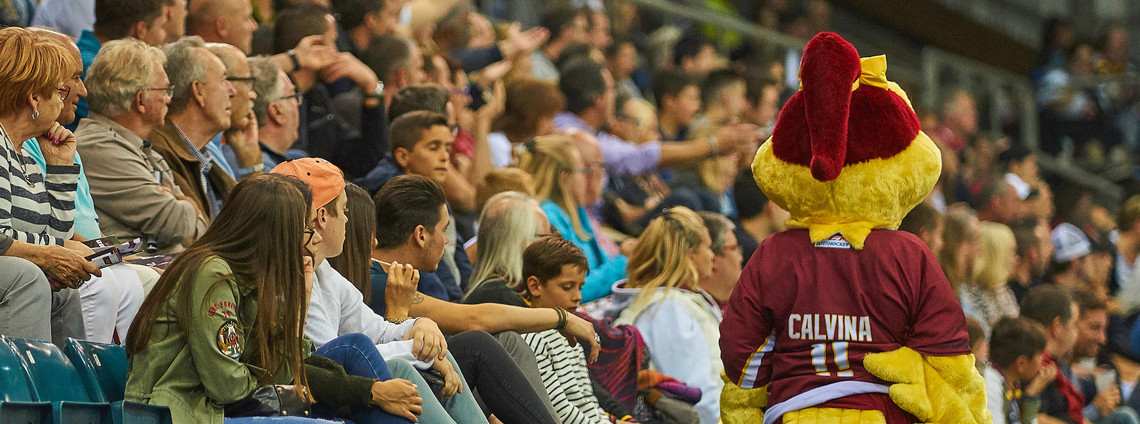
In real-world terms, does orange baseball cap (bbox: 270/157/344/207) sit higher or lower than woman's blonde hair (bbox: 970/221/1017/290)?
higher

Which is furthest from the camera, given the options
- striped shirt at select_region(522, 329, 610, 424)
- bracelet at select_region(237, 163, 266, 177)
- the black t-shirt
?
bracelet at select_region(237, 163, 266, 177)

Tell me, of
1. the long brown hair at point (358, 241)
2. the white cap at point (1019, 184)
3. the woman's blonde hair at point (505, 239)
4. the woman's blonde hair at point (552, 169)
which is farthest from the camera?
the white cap at point (1019, 184)

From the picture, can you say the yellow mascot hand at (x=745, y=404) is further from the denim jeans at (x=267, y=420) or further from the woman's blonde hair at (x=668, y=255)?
the woman's blonde hair at (x=668, y=255)

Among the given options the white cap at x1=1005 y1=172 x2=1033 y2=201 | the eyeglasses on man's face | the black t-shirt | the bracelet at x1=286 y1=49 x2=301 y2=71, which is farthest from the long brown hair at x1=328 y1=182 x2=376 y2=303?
the white cap at x1=1005 y1=172 x2=1033 y2=201

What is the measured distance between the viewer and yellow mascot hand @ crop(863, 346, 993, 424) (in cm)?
357

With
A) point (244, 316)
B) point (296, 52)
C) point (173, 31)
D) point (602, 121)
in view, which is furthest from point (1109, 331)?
point (244, 316)

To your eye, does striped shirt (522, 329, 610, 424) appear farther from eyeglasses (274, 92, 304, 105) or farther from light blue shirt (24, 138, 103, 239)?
eyeglasses (274, 92, 304, 105)

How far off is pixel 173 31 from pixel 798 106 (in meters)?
2.63

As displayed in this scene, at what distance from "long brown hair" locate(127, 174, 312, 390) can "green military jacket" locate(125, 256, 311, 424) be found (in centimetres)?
7

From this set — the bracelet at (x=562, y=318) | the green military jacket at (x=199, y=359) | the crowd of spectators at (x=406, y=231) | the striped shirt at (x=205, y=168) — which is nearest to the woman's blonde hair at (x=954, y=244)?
the crowd of spectators at (x=406, y=231)

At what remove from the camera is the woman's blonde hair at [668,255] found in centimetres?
547

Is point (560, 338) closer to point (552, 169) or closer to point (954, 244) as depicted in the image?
point (552, 169)

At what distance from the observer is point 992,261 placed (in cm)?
764

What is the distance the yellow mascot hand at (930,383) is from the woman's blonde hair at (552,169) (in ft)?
9.15
